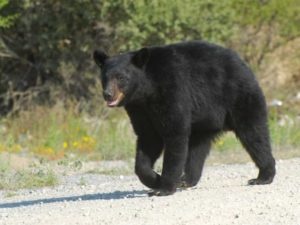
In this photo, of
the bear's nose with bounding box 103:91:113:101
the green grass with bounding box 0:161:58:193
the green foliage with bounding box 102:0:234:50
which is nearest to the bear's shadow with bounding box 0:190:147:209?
the bear's nose with bounding box 103:91:113:101

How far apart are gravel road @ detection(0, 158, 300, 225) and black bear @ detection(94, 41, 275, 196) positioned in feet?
1.15

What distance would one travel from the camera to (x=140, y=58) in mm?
10961

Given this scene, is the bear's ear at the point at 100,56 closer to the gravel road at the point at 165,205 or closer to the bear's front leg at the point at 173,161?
the bear's front leg at the point at 173,161

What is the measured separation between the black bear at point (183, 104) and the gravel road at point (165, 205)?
0.35 m

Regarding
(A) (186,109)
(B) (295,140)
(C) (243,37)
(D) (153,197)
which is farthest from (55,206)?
(C) (243,37)

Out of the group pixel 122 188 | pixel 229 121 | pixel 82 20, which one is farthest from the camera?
pixel 82 20

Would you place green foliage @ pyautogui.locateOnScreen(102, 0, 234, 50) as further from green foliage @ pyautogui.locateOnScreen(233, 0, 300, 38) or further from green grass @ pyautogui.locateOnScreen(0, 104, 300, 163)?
green grass @ pyautogui.locateOnScreen(0, 104, 300, 163)

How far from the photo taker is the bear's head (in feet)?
35.2

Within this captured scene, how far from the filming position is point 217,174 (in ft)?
45.0

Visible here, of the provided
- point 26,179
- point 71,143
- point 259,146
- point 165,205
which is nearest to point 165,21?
point 71,143

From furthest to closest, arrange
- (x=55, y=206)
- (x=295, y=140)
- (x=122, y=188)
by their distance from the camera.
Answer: (x=295, y=140) → (x=122, y=188) → (x=55, y=206)

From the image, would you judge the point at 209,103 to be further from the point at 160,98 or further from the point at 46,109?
the point at 46,109

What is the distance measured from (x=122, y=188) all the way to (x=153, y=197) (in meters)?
1.90

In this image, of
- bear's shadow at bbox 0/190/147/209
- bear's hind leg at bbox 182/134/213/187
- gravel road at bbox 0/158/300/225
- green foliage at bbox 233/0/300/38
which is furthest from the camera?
green foliage at bbox 233/0/300/38
